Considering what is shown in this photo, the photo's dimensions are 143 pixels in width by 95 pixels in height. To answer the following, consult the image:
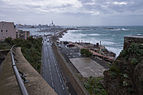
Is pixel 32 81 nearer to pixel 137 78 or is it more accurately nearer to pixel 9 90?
pixel 9 90

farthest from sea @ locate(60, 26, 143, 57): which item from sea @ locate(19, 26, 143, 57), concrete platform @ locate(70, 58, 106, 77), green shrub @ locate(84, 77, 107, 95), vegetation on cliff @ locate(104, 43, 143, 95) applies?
vegetation on cliff @ locate(104, 43, 143, 95)

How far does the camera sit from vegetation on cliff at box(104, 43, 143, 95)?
19.4 feet

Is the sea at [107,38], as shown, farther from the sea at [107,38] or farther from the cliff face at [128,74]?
the cliff face at [128,74]

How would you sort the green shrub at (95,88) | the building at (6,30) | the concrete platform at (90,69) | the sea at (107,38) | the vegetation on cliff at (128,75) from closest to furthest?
the vegetation on cliff at (128,75), the green shrub at (95,88), the concrete platform at (90,69), the building at (6,30), the sea at (107,38)

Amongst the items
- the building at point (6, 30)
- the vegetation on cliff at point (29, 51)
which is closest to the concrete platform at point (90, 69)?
the vegetation on cliff at point (29, 51)

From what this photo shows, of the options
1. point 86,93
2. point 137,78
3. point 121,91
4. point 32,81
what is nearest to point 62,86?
point 86,93

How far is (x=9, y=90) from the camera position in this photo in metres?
2.18

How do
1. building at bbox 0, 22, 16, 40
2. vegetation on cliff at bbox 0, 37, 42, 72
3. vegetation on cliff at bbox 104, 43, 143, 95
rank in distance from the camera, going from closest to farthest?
vegetation on cliff at bbox 104, 43, 143, 95, vegetation on cliff at bbox 0, 37, 42, 72, building at bbox 0, 22, 16, 40

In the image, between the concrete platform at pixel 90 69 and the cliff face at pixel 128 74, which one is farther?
the concrete platform at pixel 90 69

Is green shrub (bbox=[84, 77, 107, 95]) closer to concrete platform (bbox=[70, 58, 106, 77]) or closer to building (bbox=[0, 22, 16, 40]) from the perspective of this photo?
concrete platform (bbox=[70, 58, 106, 77])

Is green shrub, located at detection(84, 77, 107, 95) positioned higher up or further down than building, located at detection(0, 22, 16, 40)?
further down

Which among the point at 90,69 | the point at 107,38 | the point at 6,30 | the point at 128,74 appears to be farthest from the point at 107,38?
the point at 128,74

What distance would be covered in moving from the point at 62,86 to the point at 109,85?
5238mm

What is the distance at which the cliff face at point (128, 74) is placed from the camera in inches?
233
